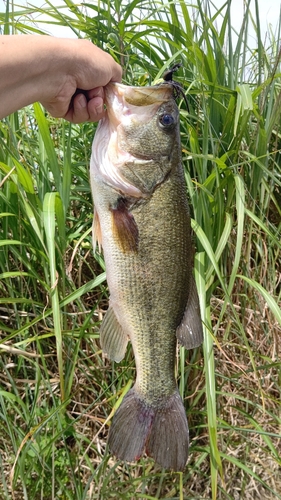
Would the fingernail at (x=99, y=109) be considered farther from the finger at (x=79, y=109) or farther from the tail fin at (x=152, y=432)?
the tail fin at (x=152, y=432)

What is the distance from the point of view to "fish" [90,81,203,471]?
1.54 metres

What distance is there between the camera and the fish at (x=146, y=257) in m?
1.54

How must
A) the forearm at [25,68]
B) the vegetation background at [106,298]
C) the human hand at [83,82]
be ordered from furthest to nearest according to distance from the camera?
the vegetation background at [106,298], the human hand at [83,82], the forearm at [25,68]

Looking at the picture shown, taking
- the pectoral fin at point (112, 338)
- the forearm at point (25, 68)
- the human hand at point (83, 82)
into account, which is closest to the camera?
the forearm at point (25, 68)

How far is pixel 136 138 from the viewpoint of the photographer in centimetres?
161

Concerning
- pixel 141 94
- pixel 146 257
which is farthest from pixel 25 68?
pixel 146 257

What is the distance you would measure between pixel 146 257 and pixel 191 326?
0.27m

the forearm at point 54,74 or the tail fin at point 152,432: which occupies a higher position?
the forearm at point 54,74

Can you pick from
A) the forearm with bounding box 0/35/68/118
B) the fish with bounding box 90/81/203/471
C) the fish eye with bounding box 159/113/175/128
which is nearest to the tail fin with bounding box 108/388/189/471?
the fish with bounding box 90/81/203/471

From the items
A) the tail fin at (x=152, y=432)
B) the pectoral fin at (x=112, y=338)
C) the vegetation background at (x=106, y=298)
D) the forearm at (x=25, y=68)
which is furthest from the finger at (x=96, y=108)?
the tail fin at (x=152, y=432)

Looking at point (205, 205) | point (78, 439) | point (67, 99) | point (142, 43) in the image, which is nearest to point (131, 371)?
point (78, 439)

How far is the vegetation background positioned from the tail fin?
0.91ft

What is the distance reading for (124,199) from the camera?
156 cm

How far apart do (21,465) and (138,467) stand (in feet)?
1.64
